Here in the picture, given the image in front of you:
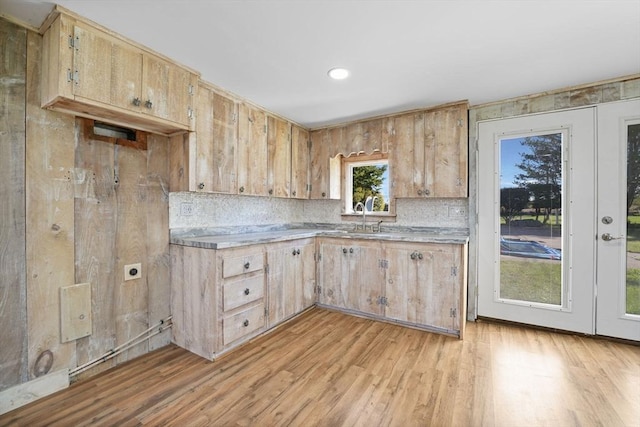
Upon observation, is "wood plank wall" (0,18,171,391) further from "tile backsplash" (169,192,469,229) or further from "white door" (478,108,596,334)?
"white door" (478,108,596,334)

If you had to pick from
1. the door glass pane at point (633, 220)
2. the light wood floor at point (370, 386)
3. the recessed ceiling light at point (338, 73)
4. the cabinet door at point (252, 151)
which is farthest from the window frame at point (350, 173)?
the door glass pane at point (633, 220)

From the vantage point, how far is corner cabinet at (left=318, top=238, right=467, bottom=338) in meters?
2.61

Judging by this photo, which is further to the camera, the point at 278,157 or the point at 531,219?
the point at 278,157

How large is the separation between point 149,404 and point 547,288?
11.5 feet

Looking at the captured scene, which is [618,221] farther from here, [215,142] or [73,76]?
[73,76]

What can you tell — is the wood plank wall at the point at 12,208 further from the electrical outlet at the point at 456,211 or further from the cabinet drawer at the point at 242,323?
the electrical outlet at the point at 456,211

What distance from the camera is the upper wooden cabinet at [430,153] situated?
2898 mm

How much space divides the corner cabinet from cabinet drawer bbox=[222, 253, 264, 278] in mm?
998

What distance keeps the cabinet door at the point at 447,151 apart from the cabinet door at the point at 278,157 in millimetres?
1656

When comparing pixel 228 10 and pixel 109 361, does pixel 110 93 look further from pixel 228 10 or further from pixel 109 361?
pixel 109 361

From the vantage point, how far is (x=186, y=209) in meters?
2.65

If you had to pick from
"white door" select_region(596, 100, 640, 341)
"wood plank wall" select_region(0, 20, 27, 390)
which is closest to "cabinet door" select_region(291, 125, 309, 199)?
"wood plank wall" select_region(0, 20, 27, 390)

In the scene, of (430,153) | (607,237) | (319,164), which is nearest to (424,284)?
(430,153)

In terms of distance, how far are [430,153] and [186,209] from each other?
2.63 m
